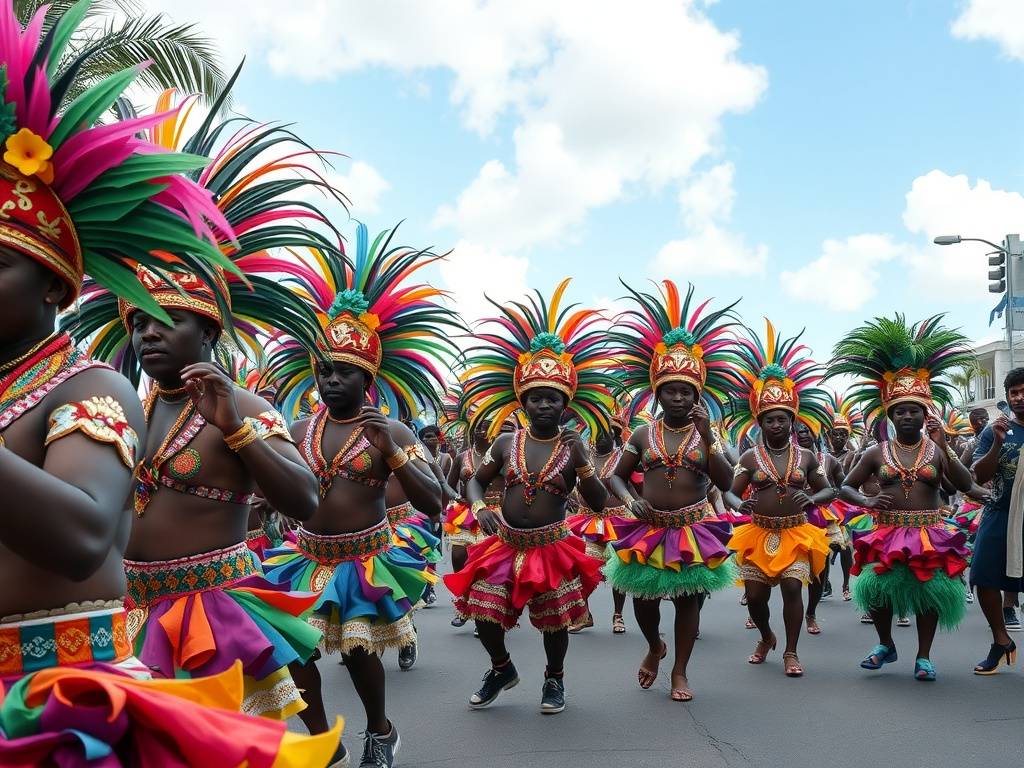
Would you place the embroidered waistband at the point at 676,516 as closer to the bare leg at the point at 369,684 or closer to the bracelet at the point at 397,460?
the bracelet at the point at 397,460

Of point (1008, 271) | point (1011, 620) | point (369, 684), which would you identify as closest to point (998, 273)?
point (1008, 271)

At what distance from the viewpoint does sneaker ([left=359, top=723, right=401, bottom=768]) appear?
5023mm

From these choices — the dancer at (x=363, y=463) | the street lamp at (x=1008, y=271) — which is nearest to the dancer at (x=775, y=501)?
the dancer at (x=363, y=463)

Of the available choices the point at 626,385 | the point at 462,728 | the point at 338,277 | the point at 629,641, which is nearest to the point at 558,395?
the point at 626,385

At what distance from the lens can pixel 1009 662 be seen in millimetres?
7844

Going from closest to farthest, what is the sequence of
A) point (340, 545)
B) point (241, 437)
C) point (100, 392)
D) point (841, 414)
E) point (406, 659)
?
1. point (100, 392)
2. point (241, 437)
3. point (340, 545)
4. point (406, 659)
5. point (841, 414)

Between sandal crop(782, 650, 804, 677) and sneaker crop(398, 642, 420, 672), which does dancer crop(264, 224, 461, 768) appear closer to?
sneaker crop(398, 642, 420, 672)

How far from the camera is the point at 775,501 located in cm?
882

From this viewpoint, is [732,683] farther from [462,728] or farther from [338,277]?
[338,277]

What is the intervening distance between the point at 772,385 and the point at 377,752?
5.55 metres

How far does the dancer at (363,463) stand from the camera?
16.9 feet

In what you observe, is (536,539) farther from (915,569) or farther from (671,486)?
→ (915,569)

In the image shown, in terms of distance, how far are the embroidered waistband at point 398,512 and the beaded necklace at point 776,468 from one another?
3374 mm

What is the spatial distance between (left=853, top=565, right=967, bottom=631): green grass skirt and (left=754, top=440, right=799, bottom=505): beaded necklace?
1.19m
